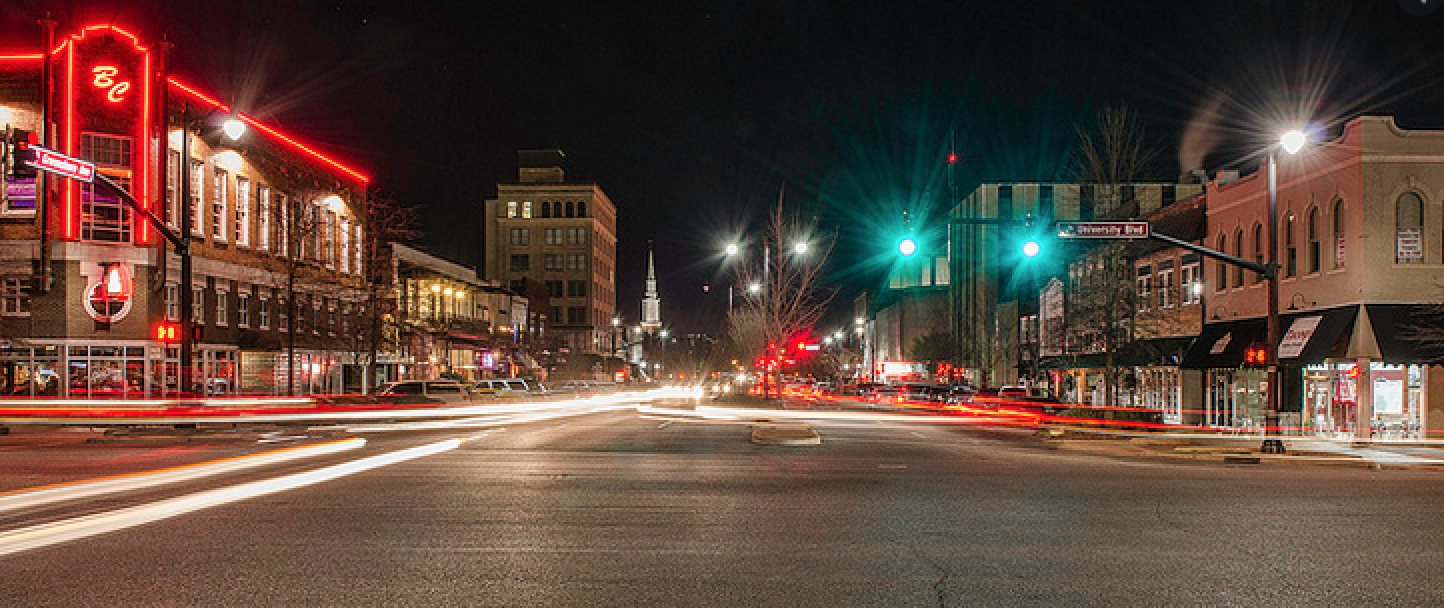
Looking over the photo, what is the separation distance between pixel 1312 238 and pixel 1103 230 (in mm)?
13921

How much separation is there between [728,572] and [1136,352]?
34.8 metres

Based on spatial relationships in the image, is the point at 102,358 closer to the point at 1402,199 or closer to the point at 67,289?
the point at 67,289

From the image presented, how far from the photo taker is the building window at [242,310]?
48.2 m

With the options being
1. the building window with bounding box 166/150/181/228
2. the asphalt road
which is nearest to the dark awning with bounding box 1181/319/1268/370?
the asphalt road

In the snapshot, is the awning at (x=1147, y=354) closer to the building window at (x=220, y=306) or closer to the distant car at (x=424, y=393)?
the distant car at (x=424, y=393)

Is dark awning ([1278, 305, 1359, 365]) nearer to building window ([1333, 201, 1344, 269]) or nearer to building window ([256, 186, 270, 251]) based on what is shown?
building window ([1333, 201, 1344, 269])

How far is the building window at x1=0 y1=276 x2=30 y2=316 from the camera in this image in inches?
1537

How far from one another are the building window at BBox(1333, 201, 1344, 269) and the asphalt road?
44.5 ft

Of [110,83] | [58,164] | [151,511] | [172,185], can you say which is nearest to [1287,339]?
[151,511]

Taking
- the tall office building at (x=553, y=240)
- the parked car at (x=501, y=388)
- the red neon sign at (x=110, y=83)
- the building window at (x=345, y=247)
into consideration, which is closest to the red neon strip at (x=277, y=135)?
the red neon sign at (x=110, y=83)

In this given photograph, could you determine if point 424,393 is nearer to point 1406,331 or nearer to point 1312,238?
point 1312,238

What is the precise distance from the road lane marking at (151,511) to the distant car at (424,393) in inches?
776

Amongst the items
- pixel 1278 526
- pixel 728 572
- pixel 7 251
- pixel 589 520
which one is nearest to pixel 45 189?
pixel 7 251

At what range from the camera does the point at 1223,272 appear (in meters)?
38.1
